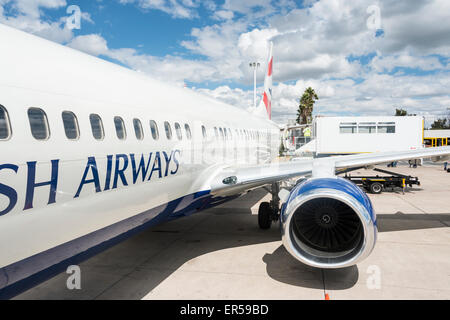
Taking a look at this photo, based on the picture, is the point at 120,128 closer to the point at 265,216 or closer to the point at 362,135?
the point at 265,216

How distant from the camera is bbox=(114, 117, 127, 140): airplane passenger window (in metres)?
4.46

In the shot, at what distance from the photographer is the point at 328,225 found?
604cm

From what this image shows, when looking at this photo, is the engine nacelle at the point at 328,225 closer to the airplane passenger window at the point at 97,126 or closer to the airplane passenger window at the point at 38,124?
the airplane passenger window at the point at 97,126

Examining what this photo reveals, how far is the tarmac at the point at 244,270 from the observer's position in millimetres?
5539

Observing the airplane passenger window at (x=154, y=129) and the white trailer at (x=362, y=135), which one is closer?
the airplane passenger window at (x=154, y=129)

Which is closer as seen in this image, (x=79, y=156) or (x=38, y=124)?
(x=38, y=124)

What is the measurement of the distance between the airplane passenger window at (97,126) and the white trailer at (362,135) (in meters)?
25.3

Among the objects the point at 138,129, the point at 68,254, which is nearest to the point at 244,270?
the point at 138,129

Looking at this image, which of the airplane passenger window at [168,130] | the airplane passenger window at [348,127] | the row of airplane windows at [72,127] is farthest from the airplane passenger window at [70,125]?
the airplane passenger window at [348,127]

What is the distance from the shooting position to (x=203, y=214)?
11766 mm

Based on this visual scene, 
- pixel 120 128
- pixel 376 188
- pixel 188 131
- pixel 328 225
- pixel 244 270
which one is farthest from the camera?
pixel 376 188

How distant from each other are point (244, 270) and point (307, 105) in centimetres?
6355

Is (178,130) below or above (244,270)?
above
